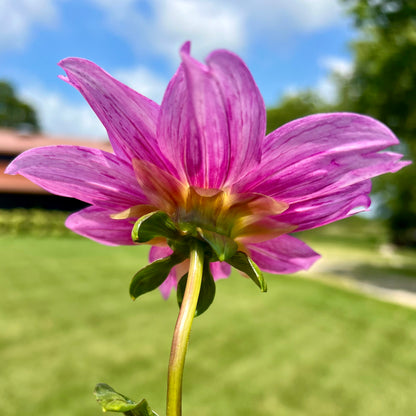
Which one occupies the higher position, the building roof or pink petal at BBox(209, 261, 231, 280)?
the building roof

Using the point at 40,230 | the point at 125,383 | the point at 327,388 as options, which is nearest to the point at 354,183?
the point at 125,383

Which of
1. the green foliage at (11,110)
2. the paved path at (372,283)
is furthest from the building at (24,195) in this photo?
the green foliage at (11,110)

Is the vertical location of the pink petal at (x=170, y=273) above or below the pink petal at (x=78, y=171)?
below

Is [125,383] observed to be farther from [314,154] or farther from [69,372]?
[314,154]

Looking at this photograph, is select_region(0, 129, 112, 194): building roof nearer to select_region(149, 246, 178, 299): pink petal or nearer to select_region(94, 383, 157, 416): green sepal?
select_region(149, 246, 178, 299): pink petal

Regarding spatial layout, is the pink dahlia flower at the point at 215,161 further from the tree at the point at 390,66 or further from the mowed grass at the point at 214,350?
the tree at the point at 390,66

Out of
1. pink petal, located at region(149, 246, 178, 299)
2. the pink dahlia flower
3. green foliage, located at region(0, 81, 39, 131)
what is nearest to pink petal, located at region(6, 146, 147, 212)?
the pink dahlia flower
